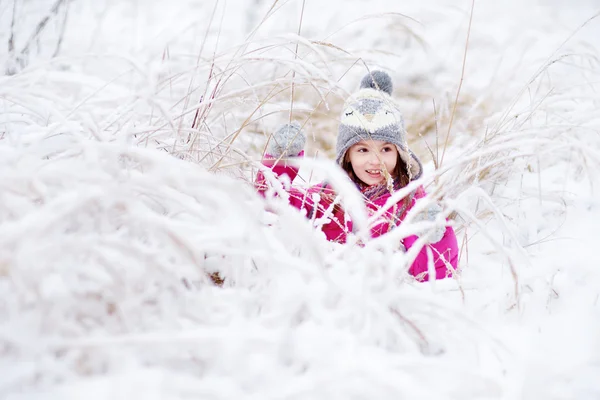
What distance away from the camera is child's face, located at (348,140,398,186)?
1762 millimetres

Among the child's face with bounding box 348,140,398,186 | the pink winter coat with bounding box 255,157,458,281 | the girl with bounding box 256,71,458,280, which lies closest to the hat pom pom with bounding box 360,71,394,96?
the girl with bounding box 256,71,458,280

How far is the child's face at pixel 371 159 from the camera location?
1.76m

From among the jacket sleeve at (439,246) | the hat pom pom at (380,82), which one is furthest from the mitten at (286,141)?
the jacket sleeve at (439,246)

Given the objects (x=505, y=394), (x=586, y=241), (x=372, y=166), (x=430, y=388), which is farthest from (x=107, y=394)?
(x=372, y=166)

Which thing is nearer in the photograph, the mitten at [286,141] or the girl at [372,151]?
the girl at [372,151]

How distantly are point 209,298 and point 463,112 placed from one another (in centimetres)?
248

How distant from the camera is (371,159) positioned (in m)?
1.76

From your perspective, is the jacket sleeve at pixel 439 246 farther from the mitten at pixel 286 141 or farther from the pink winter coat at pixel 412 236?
the mitten at pixel 286 141

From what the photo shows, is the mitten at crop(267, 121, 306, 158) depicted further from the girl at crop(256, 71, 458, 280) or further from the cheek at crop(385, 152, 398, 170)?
the cheek at crop(385, 152, 398, 170)

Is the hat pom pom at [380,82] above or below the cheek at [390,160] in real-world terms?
above

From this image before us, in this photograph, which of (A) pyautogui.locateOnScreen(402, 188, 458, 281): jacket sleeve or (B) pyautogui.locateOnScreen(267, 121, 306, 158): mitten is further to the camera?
(B) pyautogui.locateOnScreen(267, 121, 306, 158): mitten

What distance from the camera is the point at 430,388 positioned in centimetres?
56

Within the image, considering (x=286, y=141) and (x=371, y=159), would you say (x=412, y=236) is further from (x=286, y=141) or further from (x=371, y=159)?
(x=286, y=141)

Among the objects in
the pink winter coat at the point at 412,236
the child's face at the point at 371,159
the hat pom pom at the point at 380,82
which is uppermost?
the hat pom pom at the point at 380,82
